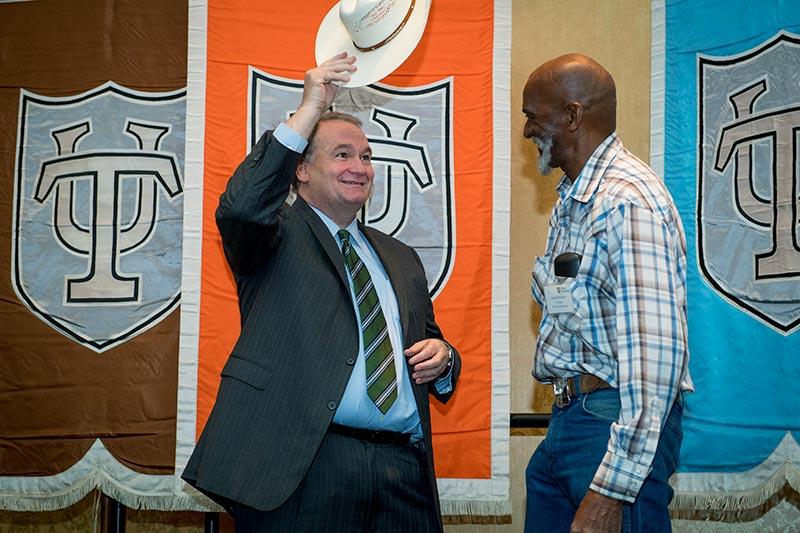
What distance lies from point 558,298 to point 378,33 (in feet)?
3.27

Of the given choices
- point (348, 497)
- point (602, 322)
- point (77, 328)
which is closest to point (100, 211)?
point (77, 328)

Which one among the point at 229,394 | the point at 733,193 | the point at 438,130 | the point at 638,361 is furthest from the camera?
A: the point at 438,130

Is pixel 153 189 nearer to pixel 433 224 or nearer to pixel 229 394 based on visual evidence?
pixel 433 224

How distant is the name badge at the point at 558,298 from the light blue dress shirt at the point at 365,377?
568 mm

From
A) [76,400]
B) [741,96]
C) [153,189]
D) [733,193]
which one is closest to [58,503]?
[76,400]

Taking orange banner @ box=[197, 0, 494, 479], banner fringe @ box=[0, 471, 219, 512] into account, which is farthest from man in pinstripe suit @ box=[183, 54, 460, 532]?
banner fringe @ box=[0, 471, 219, 512]

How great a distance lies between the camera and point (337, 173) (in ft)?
8.06

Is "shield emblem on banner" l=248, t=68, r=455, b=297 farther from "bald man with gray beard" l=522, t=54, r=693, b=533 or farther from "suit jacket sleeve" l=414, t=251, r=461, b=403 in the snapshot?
"bald man with gray beard" l=522, t=54, r=693, b=533

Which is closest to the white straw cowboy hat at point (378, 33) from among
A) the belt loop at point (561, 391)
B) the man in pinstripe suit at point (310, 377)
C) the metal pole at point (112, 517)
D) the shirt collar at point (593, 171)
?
the man in pinstripe suit at point (310, 377)

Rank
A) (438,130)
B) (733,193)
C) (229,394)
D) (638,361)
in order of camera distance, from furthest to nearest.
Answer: (438,130)
(733,193)
(229,394)
(638,361)

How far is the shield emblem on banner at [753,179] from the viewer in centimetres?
292

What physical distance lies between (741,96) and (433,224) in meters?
1.18

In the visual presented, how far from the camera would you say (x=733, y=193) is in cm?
301

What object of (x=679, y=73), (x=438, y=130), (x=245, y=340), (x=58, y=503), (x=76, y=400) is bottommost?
(x=58, y=503)
